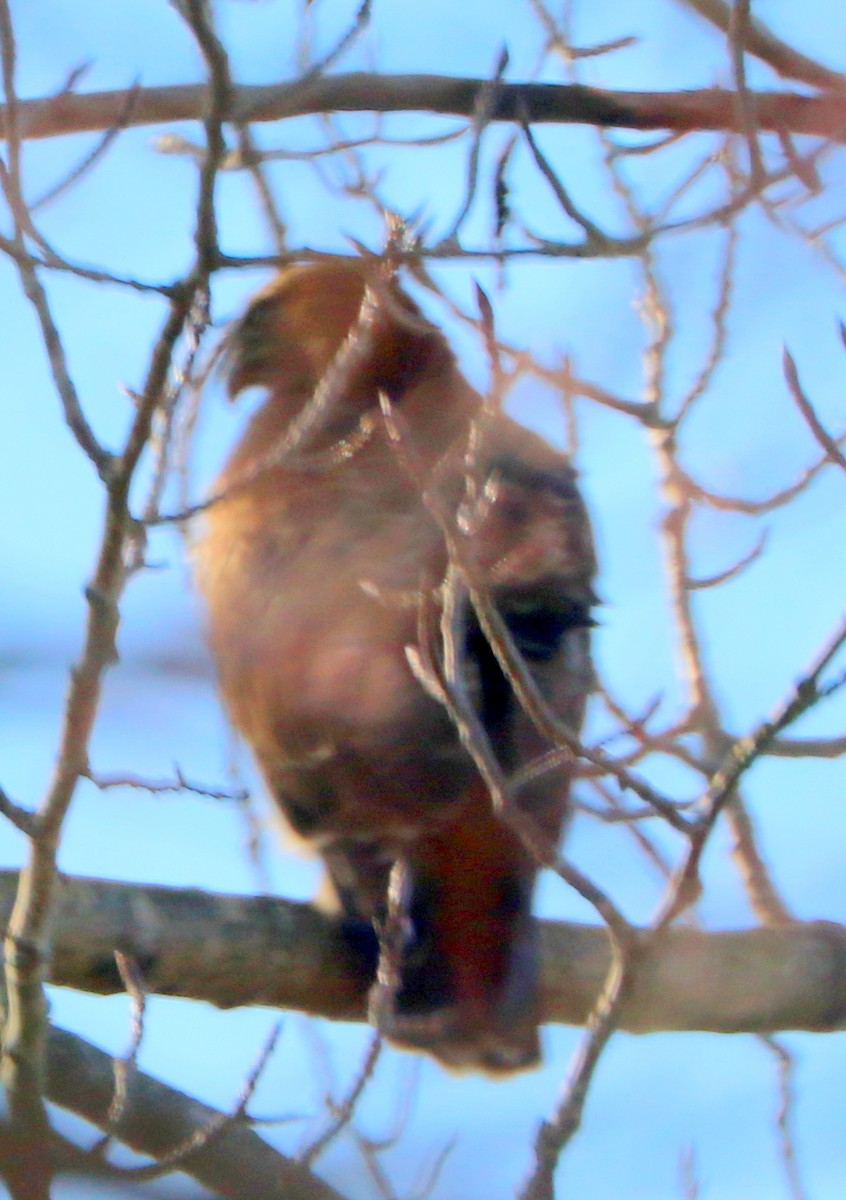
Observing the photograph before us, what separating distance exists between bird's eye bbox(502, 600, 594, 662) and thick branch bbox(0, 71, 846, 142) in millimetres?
869

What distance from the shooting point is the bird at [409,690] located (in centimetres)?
297

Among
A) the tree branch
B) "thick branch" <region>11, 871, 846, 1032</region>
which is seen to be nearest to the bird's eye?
"thick branch" <region>11, 871, 846, 1032</region>

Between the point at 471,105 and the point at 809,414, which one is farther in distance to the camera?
the point at 471,105

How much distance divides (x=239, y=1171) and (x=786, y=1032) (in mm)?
1311

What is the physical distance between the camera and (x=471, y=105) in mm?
2893

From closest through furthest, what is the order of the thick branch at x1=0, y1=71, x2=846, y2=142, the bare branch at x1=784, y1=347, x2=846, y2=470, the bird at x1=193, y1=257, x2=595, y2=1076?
the bare branch at x1=784, y1=347, x2=846, y2=470 → the thick branch at x1=0, y1=71, x2=846, y2=142 → the bird at x1=193, y1=257, x2=595, y2=1076

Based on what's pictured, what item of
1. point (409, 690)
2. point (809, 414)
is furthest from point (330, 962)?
point (809, 414)

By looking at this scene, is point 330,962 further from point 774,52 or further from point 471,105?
point 774,52

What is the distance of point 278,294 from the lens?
3930 mm

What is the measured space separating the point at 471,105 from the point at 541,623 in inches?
36.6

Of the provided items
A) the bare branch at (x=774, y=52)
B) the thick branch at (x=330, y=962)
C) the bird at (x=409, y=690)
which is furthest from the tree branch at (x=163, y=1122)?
the bare branch at (x=774, y=52)

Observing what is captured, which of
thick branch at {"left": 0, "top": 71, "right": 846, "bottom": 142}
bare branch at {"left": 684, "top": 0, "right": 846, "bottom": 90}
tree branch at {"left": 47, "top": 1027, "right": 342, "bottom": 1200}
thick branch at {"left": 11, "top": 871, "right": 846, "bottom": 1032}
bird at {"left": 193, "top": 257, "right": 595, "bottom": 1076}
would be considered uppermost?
bare branch at {"left": 684, "top": 0, "right": 846, "bottom": 90}

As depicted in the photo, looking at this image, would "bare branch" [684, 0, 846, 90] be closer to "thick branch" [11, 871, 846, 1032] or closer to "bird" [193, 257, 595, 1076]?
"bird" [193, 257, 595, 1076]

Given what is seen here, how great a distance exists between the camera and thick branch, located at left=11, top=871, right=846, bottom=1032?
112 inches
